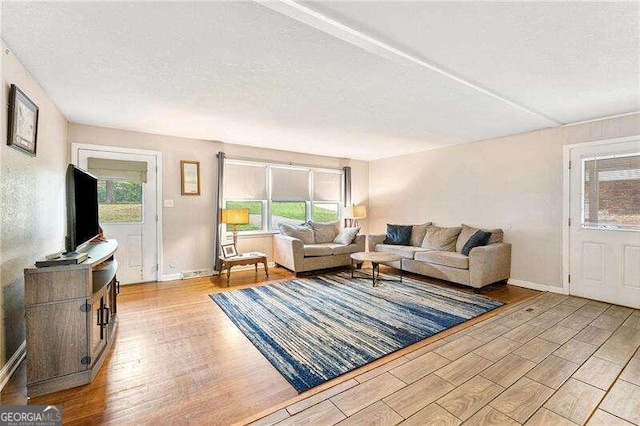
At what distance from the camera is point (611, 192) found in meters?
3.57

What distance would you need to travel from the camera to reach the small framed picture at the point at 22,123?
206cm

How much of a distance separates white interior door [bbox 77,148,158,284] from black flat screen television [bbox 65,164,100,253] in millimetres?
1386

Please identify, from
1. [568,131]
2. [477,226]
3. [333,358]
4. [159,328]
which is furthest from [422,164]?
[159,328]

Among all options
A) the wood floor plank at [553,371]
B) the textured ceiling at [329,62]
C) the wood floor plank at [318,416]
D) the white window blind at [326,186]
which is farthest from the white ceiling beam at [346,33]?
the white window blind at [326,186]

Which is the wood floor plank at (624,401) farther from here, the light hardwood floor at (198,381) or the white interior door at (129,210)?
the white interior door at (129,210)

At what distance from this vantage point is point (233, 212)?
15.1 feet

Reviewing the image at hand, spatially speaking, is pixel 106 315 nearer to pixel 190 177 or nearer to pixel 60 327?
pixel 60 327

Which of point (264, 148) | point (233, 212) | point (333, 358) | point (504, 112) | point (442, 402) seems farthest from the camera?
point (264, 148)

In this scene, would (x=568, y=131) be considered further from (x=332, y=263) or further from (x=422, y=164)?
(x=332, y=263)

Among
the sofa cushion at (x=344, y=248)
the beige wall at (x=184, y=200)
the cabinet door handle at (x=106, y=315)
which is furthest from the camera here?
the sofa cushion at (x=344, y=248)

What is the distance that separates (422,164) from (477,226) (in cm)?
161

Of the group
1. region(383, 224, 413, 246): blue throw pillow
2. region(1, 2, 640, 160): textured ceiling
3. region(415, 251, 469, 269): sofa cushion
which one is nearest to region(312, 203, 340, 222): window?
region(383, 224, 413, 246): blue throw pillow

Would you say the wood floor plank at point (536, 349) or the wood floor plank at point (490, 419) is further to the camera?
the wood floor plank at point (536, 349)

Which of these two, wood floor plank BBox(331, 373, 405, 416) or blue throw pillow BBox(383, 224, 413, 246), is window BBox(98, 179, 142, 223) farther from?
blue throw pillow BBox(383, 224, 413, 246)
